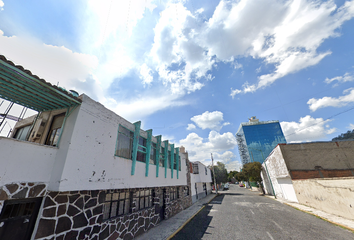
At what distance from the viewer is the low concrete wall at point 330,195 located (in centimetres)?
995

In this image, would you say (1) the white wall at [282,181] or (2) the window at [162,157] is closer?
(2) the window at [162,157]

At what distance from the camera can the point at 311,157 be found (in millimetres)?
18891

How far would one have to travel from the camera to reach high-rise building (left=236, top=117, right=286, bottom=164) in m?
82.2

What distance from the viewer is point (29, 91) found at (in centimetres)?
548

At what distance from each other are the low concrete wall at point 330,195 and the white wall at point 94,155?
583 inches

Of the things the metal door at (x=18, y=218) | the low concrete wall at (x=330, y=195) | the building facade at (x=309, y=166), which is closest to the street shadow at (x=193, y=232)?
the metal door at (x=18, y=218)

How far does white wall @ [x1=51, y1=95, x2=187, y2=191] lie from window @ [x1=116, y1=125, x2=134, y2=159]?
33cm

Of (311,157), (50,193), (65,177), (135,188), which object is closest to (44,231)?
(50,193)

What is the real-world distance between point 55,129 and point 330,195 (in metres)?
20.2

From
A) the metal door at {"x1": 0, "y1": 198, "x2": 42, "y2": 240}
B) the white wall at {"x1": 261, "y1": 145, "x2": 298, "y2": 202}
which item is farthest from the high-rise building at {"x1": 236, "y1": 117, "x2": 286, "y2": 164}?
the metal door at {"x1": 0, "y1": 198, "x2": 42, "y2": 240}

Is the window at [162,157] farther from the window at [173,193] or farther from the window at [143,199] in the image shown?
the window at [173,193]

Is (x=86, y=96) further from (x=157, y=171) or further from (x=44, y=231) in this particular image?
(x=157, y=171)

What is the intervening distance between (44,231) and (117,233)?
3598mm

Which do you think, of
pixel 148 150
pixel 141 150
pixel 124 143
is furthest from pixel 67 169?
pixel 148 150
